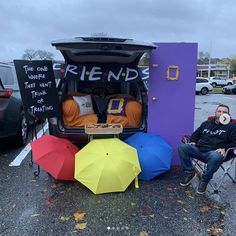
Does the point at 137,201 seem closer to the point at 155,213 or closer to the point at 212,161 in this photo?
Answer: the point at 155,213

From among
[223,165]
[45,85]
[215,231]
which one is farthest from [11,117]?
[215,231]

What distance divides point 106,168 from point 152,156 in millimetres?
823

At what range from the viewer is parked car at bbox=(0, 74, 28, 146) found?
5754 millimetres

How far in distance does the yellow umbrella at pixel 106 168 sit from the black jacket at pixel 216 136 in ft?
3.18

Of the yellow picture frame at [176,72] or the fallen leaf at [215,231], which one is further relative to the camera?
the yellow picture frame at [176,72]

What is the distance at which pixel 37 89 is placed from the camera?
Answer: 5062mm

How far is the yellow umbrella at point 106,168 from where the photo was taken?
4184 millimetres

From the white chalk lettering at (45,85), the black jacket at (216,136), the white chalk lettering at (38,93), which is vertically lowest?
the black jacket at (216,136)

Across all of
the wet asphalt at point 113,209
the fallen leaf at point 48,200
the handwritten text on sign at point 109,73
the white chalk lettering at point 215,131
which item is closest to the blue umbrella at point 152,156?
the wet asphalt at point 113,209

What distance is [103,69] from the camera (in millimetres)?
5570

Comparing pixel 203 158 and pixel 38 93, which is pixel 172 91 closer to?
pixel 203 158

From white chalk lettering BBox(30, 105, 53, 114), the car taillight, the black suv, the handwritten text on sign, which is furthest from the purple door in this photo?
the car taillight

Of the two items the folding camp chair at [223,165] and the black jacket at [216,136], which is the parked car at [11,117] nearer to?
the folding camp chair at [223,165]

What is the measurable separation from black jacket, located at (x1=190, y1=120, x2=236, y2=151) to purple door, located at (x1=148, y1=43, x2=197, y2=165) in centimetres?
71
